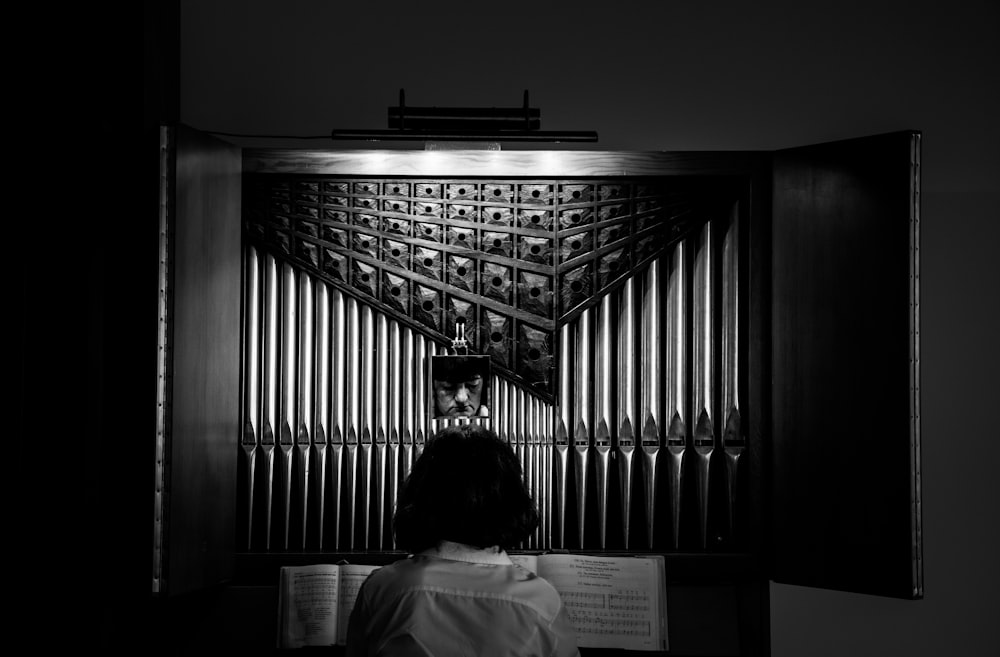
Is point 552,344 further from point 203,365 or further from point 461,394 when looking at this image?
point 203,365

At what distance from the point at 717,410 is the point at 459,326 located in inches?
35.8

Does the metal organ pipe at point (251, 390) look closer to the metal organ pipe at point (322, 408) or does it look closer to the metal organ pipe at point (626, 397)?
the metal organ pipe at point (322, 408)

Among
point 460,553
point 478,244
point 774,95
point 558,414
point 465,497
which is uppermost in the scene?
point 774,95

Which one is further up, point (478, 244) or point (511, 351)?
point (478, 244)

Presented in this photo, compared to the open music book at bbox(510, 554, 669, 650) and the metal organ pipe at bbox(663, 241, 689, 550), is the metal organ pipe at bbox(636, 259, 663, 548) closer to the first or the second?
the metal organ pipe at bbox(663, 241, 689, 550)

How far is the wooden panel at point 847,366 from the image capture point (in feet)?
9.18

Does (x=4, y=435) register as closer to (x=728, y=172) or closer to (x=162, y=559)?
(x=162, y=559)

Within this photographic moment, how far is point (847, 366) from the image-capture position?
289 centimetres

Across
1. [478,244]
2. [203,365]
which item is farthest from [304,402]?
[478,244]

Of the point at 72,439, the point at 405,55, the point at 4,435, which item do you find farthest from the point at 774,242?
the point at 4,435

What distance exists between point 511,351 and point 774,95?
5.42 ft

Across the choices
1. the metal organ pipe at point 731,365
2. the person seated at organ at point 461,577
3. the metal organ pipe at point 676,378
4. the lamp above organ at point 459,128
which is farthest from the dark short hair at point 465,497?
the lamp above organ at point 459,128

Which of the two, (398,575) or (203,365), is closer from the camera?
(398,575)

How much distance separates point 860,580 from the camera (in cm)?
283
